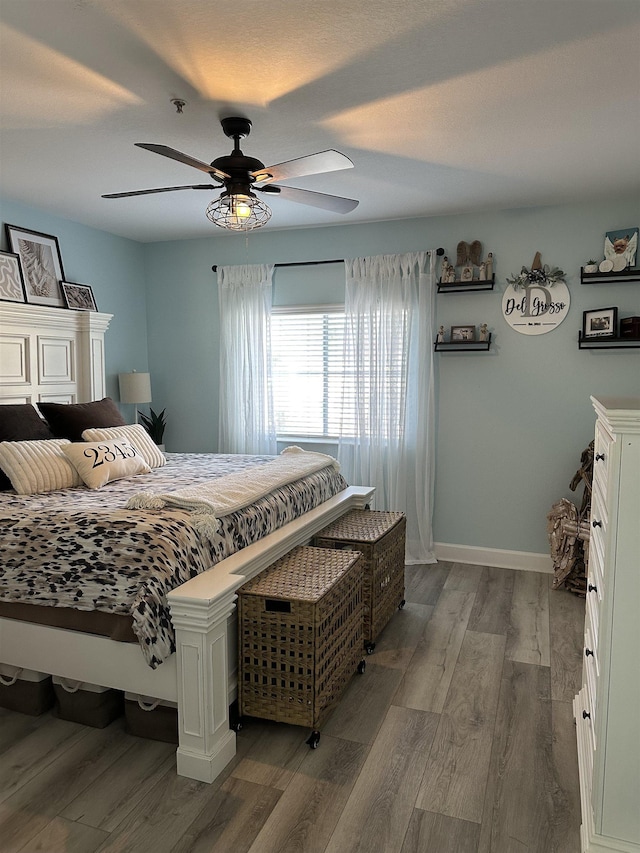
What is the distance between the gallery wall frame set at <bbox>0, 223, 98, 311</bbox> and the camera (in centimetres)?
403

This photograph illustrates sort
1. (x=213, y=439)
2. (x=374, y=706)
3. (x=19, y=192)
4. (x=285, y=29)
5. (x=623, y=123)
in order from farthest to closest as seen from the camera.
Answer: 1. (x=213, y=439)
2. (x=19, y=192)
3. (x=623, y=123)
4. (x=374, y=706)
5. (x=285, y=29)

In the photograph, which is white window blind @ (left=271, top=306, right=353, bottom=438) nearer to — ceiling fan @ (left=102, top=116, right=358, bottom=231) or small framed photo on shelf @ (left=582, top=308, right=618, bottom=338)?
small framed photo on shelf @ (left=582, top=308, right=618, bottom=338)

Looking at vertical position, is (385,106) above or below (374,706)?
above

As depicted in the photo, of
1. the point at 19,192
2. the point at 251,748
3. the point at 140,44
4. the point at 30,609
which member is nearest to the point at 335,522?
the point at 251,748

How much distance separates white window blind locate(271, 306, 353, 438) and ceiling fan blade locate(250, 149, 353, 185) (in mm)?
2300

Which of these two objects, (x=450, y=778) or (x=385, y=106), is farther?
(x=385, y=106)

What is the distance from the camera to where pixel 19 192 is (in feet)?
12.7

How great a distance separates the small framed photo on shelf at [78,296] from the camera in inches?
176

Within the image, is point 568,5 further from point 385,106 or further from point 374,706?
point 374,706

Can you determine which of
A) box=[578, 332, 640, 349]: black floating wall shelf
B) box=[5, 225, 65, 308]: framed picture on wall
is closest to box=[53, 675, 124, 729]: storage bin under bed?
box=[5, 225, 65, 308]: framed picture on wall

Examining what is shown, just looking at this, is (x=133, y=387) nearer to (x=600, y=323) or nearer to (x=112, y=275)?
(x=112, y=275)

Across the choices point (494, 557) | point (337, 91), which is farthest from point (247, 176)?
point (494, 557)

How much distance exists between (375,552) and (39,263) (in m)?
3.14

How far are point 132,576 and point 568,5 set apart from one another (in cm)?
242
